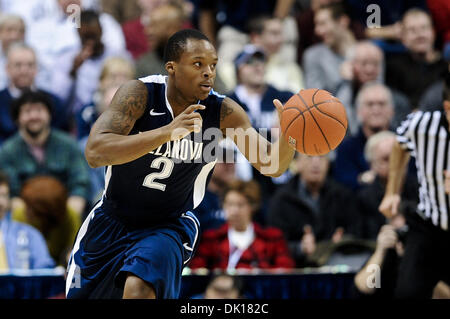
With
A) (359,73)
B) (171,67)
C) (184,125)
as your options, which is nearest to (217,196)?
(359,73)

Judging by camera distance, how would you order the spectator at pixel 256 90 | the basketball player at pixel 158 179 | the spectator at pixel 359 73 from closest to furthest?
the basketball player at pixel 158 179 → the spectator at pixel 256 90 → the spectator at pixel 359 73

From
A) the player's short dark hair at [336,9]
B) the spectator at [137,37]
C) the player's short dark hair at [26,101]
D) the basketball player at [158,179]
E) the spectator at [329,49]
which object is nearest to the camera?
the basketball player at [158,179]

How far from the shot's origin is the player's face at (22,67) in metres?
9.47

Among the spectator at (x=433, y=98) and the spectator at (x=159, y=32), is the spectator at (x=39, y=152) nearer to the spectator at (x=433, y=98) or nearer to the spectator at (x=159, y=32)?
the spectator at (x=159, y=32)

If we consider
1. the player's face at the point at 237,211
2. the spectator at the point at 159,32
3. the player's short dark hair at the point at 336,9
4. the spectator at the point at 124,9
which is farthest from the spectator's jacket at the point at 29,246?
the player's short dark hair at the point at 336,9

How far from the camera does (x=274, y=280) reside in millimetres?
7266

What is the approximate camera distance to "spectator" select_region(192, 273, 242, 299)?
7.07 metres

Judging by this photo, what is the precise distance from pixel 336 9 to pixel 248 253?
397 centimetres

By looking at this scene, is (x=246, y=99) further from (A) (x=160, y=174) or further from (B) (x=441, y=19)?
(A) (x=160, y=174)

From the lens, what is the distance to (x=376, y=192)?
8219 millimetres

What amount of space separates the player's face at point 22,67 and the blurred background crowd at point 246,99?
15 millimetres

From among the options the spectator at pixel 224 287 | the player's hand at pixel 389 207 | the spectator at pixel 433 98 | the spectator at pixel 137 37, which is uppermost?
the spectator at pixel 137 37

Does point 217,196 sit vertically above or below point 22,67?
below

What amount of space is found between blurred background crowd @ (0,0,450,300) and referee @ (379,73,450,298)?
0.47m
